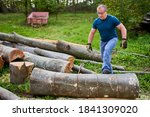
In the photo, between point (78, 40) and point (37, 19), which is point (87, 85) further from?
point (37, 19)

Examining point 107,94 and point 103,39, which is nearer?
point 107,94

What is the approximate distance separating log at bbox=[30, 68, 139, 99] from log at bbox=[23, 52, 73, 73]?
1.02 metres

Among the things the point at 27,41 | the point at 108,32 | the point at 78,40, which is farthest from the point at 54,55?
the point at 78,40

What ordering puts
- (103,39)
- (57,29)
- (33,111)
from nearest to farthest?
(33,111), (103,39), (57,29)

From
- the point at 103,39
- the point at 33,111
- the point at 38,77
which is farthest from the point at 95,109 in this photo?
the point at 103,39

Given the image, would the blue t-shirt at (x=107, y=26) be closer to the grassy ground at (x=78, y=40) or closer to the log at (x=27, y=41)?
the grassy ground at (x=78, y=40)

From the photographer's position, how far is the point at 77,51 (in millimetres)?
11008

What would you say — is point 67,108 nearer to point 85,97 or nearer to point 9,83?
point 85,97

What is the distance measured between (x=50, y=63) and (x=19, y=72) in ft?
3.01

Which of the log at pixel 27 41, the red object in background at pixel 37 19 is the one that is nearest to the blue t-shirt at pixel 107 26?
the log at pixel 27 41

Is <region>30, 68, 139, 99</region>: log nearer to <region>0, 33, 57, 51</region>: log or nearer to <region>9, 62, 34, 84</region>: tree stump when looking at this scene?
<region>9, 62, 34, 84</region>: tree stump

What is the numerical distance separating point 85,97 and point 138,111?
2.11 metres

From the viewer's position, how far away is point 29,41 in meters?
11.5

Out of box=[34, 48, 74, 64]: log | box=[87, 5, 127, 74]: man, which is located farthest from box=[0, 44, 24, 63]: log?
box=[87, 5, 127, 74]: man
